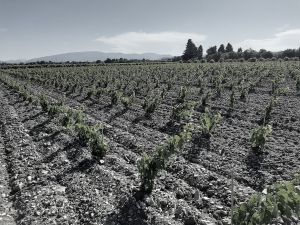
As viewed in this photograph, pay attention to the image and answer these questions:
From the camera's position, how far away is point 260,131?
431 inches

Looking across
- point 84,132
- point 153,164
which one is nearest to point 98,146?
point 84,132

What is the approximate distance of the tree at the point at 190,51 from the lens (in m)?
109

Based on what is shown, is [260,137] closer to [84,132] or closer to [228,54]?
[84,132]

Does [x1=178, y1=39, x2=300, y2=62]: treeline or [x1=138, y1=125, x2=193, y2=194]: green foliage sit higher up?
[x1=138, y1=125, x2=193, y2=194]: green foliage

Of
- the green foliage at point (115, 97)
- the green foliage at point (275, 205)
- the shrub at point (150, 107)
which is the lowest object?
the green foliage at point (115, 97)

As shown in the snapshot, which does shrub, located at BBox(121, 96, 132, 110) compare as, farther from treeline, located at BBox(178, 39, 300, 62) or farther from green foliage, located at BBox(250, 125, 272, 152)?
treeline, located at BBox(178, 39, 300, 62)

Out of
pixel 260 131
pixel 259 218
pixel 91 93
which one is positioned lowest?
pixel 91 93

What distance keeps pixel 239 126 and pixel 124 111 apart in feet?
21.3

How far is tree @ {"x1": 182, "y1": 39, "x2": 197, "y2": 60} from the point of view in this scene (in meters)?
109

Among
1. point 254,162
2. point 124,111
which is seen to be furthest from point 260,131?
point 124,111

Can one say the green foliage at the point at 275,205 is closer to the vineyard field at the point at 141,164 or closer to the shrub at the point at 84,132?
the vineyard field at the point at 141,164

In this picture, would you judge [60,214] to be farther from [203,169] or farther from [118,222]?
[203,169]

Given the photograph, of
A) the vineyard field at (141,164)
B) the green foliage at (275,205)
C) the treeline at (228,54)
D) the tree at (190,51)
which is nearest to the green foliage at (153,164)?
the vineyard field at (141,164)

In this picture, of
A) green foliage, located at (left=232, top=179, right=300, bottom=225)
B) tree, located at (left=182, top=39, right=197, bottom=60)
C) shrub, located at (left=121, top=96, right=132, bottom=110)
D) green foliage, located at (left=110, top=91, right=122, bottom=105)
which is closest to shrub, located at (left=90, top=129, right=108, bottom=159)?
green foliage, located at (left=232, top=179, right=300, bottom=225)
